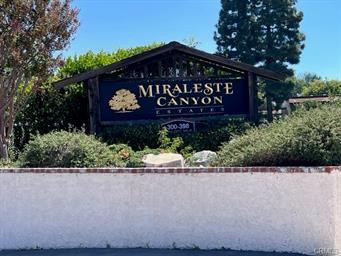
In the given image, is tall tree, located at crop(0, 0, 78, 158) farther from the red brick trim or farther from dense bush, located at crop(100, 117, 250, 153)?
the red brick trim

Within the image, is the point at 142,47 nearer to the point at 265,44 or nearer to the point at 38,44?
the point at 38,44

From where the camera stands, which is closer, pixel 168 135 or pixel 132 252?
pixel 132 252

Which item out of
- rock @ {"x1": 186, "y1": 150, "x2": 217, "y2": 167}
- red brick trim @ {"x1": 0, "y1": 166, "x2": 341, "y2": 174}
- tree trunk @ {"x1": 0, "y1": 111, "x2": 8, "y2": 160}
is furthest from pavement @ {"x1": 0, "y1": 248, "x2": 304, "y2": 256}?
tree trunk @ {"x1": 0, "y1": 111, "x2": 8, "y2": 160}

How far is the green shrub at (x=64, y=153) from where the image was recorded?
986cm

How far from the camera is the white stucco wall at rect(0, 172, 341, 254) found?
7.84m

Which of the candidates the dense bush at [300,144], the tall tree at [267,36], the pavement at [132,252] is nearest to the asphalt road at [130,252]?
the pavement at [132,252]

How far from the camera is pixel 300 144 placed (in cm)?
833

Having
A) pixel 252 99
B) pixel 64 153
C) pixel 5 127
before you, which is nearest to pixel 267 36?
pixel 252 99

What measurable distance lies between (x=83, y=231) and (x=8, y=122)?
18.3ft

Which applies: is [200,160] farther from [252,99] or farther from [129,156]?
[252,99]

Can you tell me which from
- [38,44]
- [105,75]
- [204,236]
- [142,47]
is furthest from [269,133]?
[142,47]

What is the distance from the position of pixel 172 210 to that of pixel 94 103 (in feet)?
25.2

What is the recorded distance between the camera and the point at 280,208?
314 inches

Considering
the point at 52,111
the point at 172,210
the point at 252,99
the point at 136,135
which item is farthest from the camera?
the point at 52,111
